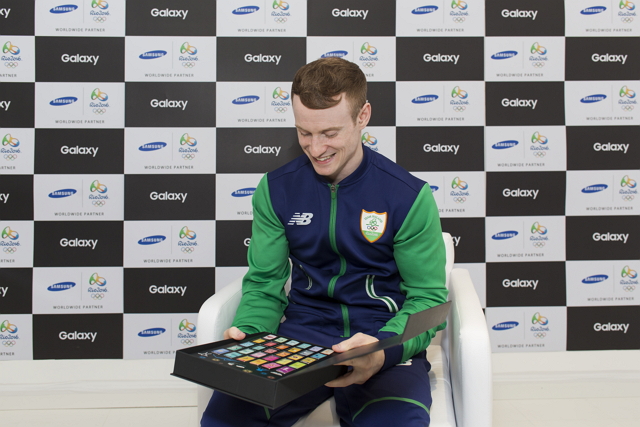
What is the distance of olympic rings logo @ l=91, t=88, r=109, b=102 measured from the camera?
197 centimetres

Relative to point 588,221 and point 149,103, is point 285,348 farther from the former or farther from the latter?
point 588,221

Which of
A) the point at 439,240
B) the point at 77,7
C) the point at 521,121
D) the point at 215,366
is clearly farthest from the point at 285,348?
the point at 77,7

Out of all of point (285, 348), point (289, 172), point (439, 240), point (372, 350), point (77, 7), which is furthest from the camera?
point (77, 7)

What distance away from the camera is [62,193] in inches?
77.9

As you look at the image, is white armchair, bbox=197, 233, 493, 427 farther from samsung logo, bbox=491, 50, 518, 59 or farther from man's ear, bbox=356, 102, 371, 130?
samsung logo, bbox=491, 50, 518, 59

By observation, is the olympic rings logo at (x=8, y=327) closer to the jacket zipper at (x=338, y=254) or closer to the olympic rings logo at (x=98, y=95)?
the olympic rings logo at (x=98, y=95)

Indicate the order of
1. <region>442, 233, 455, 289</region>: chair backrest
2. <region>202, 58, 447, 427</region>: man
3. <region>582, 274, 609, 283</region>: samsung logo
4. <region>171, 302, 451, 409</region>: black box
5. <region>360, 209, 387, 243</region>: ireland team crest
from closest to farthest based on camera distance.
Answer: <region>171, 302, 451, 409</region>: black box
<region>202, 58, 447, 427</region>: man
<region>360, 209, 387, 243</region>: ireland team crest
<region>442, 233, 455, 289</region>: chair backrest
<region>582, 274, 609, 283</region>: samsung logo

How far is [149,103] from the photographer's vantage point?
77.8 inches

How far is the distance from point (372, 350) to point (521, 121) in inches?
Result: 59.2

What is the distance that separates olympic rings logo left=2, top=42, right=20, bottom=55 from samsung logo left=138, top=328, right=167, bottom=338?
1206mm

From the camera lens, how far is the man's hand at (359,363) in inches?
36.8

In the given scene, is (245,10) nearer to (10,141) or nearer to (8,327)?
(10,141)

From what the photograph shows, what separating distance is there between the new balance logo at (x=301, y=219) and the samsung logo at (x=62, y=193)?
1148 mm

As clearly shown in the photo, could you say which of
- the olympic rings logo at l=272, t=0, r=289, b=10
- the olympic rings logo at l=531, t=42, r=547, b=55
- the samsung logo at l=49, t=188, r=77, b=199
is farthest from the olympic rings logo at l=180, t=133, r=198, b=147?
the olympic rings logo at l=531, t=42, r=547, b=55
